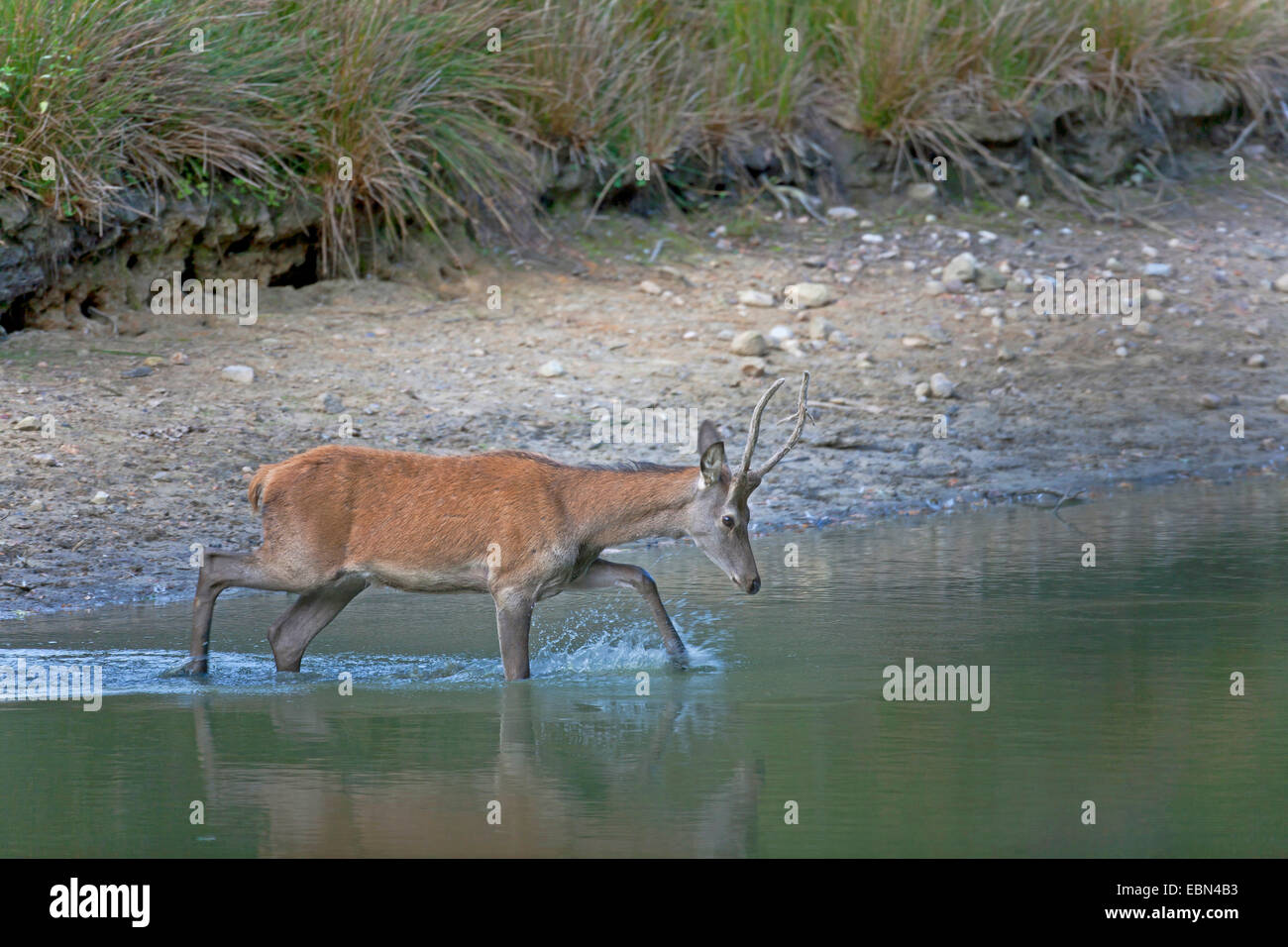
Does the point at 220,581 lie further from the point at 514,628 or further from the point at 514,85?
the point at 514,85

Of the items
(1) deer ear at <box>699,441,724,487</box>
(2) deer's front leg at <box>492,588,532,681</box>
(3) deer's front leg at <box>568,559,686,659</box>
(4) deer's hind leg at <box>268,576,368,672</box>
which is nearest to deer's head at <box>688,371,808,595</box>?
(1) deer ear at <box>699,441,724,487</box>

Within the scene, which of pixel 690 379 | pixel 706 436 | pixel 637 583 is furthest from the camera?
pixel 690 379

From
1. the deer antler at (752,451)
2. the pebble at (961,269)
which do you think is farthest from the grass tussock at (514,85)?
the deer antler at (752,451)

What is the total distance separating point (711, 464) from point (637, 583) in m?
0.66

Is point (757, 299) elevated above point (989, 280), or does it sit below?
below

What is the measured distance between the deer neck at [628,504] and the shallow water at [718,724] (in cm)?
57

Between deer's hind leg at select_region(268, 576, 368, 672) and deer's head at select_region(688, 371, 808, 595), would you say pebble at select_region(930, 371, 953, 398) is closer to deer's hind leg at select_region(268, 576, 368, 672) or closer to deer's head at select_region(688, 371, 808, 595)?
deer's head at select_region(688, 371, 808, 595)

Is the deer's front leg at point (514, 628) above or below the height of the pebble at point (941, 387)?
below

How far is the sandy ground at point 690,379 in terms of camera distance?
403 inches

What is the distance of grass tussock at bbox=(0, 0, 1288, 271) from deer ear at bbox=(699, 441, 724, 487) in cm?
578

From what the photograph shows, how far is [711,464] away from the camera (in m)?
7.84

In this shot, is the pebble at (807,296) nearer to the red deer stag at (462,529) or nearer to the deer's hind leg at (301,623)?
the red deer stag at (462,529)

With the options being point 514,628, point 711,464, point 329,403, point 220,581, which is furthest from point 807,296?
point 220,581

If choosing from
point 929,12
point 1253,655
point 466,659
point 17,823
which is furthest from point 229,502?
point 929,12
